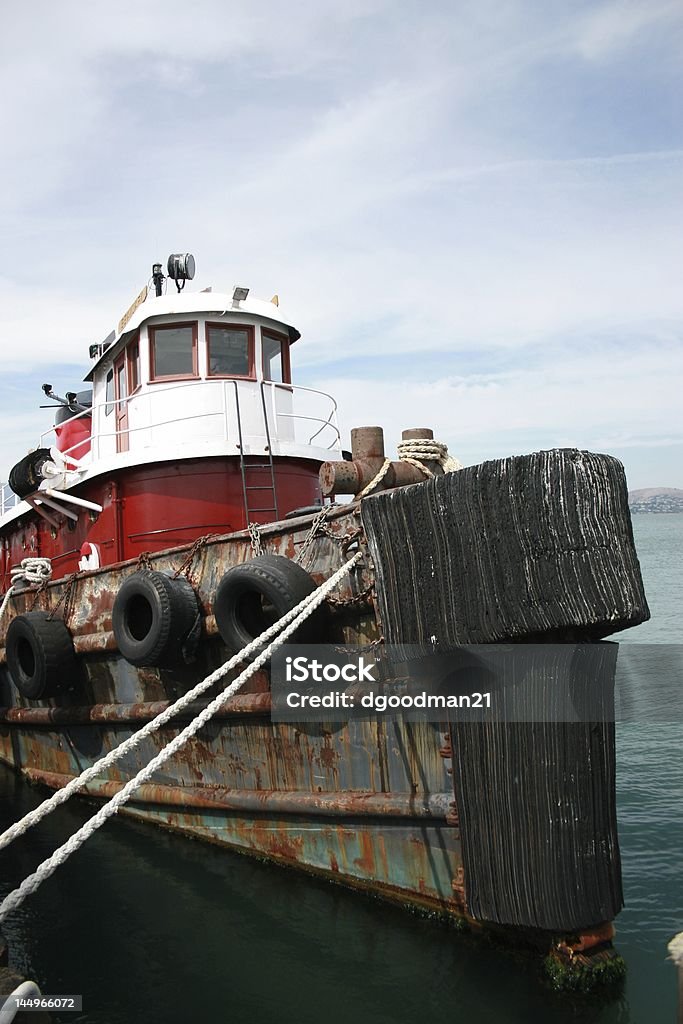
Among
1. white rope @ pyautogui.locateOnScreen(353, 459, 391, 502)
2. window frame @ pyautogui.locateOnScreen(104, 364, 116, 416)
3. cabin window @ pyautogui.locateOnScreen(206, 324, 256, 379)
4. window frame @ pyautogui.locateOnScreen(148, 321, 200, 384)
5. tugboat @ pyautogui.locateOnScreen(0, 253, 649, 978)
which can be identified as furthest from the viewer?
window frame @ pyautogui.locateOnScreen(104, 364, 116, 416)

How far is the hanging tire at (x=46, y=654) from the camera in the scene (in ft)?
26.9

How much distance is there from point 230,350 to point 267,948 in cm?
581

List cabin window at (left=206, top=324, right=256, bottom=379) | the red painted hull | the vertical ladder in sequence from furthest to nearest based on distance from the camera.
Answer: cabin window at (left=206, top=324, right=256, bottom=379) < the vertical ladder < the red painted hull

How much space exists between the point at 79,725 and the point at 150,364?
372 centimetres

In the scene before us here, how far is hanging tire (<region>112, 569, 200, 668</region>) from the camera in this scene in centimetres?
667

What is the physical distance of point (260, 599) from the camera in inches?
251

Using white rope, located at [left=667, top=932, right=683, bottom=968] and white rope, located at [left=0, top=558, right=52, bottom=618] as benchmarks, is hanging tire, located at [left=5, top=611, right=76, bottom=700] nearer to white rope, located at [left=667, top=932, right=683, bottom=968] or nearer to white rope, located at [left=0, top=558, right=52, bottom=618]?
white rope, located at [left=0, top=558, right=52, bottom=618]

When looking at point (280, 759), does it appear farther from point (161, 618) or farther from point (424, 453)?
point (424, 453)

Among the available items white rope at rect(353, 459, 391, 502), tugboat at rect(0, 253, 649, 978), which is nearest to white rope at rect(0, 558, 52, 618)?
tugboat at rect(0, 253, 649, 978)

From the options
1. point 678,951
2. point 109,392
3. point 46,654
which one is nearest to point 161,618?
point 46,654

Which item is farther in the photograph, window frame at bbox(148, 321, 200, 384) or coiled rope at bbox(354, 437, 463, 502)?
window frame at bbox(148, 321, 200, 384)

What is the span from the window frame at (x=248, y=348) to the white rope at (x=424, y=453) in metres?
3.09

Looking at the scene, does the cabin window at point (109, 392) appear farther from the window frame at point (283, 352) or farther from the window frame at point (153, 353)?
the window frame at point (283, 352)

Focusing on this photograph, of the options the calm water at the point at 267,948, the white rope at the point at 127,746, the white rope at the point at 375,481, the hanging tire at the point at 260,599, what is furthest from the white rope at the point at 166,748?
the calm water at the point at 267,948
